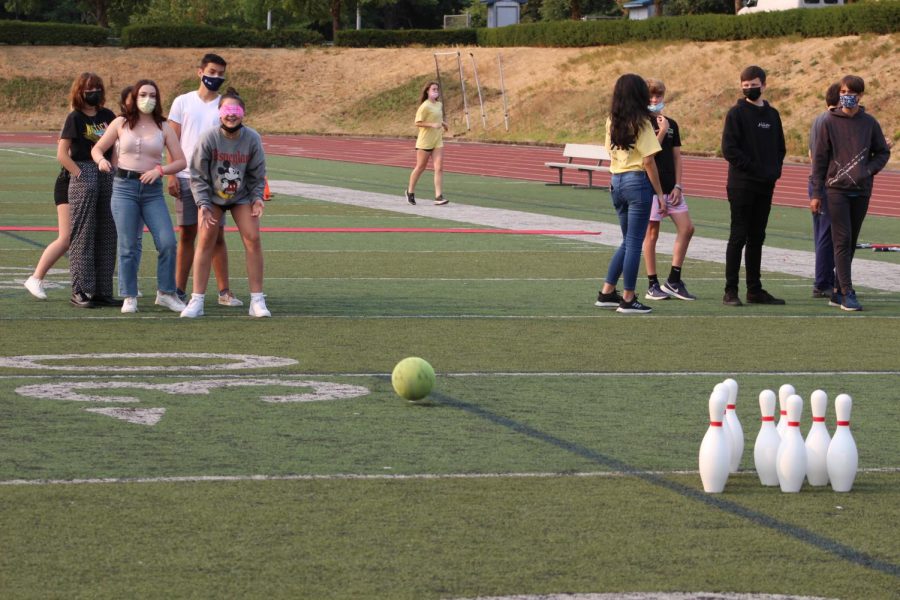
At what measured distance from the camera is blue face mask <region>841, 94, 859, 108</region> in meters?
13.0

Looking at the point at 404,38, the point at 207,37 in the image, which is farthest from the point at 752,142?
the point at 207,37

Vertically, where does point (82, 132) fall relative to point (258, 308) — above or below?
above

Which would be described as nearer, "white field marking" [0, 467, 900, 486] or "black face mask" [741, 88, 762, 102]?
"white field marking" [0, 467, 900, 486]

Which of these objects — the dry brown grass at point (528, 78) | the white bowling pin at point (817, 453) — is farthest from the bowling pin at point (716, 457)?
the dry brown grass at point (528, 78)

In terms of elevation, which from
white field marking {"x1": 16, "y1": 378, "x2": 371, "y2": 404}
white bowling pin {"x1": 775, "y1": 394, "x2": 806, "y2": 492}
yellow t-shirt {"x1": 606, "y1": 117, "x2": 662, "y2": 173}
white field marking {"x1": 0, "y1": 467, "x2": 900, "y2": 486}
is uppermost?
yellow t-shirt {"x1": 606, "y1": 117, "x2": 662, "y2": 173}

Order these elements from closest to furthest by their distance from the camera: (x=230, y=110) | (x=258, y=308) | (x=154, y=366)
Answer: (x=154, y=366) → (x=230, y=110) → (x=258, y=308)

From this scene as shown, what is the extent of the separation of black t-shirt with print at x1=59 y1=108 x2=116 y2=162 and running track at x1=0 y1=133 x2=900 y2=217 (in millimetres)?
15701

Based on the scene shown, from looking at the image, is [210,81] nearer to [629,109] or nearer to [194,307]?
[194,307]

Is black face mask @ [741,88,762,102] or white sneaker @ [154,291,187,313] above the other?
black face mask @ [741,88,762,102]

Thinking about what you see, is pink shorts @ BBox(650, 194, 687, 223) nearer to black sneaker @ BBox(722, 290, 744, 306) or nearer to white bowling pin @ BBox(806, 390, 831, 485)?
black sneaker @ BBox(722, 290, 744, 306)

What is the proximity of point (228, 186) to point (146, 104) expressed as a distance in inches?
37.6

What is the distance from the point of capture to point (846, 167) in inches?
516

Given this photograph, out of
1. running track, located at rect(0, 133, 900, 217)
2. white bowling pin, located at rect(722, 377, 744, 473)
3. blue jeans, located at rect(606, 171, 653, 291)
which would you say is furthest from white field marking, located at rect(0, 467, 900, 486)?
running track, located at rect(0, 133, 900, 217)

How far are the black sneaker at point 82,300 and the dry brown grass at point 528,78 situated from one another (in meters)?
35.1
